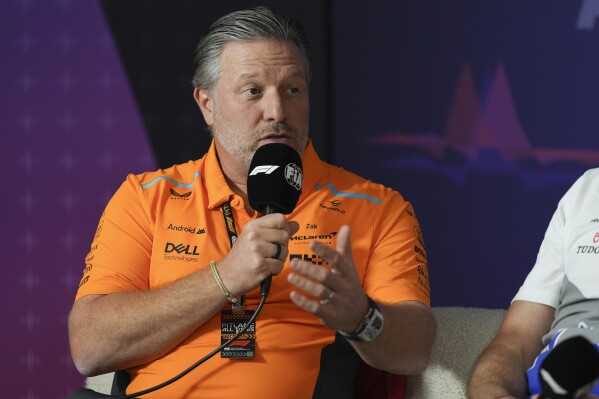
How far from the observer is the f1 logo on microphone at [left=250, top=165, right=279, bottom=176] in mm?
1841

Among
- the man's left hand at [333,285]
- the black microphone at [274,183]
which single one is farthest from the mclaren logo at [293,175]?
the man's left hand at [333,285]

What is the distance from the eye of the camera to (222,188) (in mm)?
2234

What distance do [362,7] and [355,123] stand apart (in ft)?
1.38

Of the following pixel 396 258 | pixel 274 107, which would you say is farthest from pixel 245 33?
pixel 396 258

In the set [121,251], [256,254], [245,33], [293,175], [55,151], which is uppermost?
[245,33]

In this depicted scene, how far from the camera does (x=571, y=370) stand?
1.36 meters

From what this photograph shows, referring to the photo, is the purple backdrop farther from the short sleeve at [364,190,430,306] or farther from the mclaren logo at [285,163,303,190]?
the mclaren logo at [285,163,303,190]

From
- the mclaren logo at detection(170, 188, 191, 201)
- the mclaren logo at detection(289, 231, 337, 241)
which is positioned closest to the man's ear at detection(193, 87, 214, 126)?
the mclaren logo at detection(170, 188, 191, 201)

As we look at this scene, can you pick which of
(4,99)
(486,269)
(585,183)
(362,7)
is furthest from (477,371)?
(4,99)

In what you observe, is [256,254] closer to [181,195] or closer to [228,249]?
[228,249]

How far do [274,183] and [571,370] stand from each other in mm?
707

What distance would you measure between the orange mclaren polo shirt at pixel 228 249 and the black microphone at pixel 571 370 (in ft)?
2.18

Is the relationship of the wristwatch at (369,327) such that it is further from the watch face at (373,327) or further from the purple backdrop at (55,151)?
the purple backdrop at (55,151)

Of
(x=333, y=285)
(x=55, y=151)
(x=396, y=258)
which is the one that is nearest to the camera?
(x=333, y=285)
